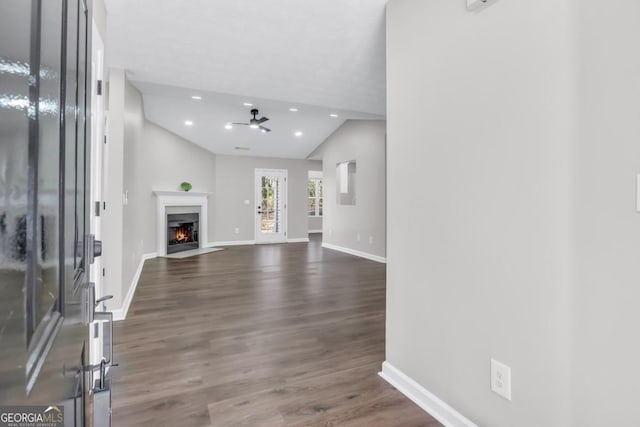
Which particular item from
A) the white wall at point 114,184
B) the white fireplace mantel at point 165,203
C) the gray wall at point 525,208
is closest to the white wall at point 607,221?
the gray wall at point 525,208

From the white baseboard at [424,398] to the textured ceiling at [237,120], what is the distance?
3.31 m

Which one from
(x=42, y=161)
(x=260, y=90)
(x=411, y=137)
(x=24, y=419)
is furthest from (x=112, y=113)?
(x=24, y=419)

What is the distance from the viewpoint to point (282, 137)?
7.43 meters

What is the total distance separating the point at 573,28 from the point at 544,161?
0.47 meters

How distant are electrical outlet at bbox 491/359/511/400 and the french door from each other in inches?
304

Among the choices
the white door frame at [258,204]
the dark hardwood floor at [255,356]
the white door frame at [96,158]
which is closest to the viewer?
the dark hardwood floor at [255,356]

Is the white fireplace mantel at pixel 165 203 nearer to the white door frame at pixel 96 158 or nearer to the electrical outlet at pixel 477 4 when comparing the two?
the white door frame at pixel 96 158

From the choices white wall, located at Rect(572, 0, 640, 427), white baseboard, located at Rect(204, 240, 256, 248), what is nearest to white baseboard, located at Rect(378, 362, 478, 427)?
white wall, located at Rect(572, 0, 640, 427)

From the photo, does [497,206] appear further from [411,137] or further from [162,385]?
[162,385]

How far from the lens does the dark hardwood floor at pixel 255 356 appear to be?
1720mm

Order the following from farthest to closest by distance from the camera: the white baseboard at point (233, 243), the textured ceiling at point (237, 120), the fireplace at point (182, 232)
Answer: the white baseboard at point (233, 243)
the fireplace at point (182, 232)
the textured ceiling at point (237, 120)

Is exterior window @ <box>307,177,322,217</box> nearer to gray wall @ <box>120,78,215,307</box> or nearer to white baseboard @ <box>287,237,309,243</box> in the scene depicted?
white baseboard @ <box>287,237,309,243</box>

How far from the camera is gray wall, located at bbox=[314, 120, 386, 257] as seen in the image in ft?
20.1

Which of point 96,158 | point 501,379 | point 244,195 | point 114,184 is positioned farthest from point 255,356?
point 244,195
